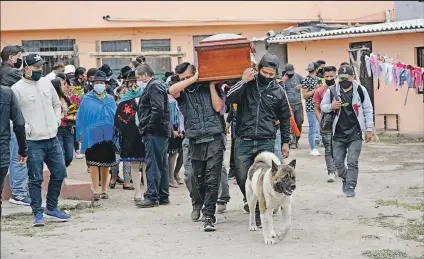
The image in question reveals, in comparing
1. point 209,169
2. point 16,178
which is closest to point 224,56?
point 209,169

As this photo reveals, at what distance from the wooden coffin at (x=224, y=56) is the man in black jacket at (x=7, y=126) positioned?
2.06 metres

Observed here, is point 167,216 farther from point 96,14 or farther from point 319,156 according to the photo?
point 96,14

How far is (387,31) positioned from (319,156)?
5.42 meters

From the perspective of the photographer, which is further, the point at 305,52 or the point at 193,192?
the point at 305,52

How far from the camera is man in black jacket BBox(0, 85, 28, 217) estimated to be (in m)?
7.91

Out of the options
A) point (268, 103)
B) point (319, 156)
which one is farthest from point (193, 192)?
point (319, 156)

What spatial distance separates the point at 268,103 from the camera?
30.1 ft

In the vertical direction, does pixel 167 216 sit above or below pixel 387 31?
below

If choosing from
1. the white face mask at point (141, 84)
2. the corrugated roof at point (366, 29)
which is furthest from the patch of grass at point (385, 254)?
the corrugated roof at point (366, 29)

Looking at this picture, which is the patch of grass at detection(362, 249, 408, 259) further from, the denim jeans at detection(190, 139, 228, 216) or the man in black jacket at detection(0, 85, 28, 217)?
the man in black jacket at detection(0, 85, 28, 217)

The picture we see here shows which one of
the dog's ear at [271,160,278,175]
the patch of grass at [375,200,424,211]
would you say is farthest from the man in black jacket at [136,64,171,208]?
the patch of grass at [375,200,424,211]

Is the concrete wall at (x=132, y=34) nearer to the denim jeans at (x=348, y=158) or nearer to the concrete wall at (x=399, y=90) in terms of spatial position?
the concrete wall at (x=399, y=90)

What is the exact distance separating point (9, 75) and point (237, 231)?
3571mm

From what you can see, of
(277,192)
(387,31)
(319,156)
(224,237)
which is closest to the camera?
(277,192)
